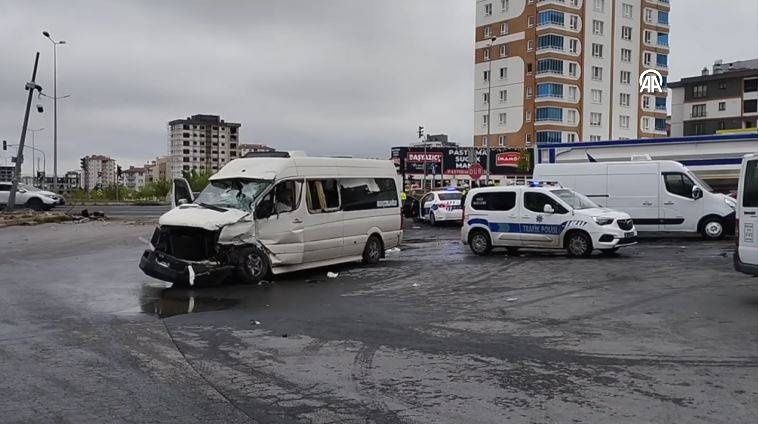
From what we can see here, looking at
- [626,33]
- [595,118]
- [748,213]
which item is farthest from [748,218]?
[626,33]

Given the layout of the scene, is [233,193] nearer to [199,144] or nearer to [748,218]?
[748,218]

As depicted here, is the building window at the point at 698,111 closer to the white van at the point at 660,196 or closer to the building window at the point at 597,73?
the building window at the point at 597,73

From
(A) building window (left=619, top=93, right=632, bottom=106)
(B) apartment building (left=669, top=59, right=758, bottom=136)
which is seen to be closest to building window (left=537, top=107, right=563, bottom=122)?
(A) building window (left=619, top=93, right=632, bottom=106)

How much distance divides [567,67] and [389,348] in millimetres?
77399

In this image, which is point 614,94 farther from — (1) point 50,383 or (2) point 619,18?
(1) point 50,383

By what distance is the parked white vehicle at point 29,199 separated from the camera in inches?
1572

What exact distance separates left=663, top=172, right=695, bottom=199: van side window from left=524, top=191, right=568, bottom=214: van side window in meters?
5.99

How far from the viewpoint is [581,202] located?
16.7m

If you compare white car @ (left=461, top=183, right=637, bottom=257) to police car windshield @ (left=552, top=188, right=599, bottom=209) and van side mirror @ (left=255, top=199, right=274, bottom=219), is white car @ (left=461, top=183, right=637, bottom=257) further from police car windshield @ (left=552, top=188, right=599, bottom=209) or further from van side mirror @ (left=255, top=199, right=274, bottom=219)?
van side mirror @ (left=255, top=199, right=274, bottom=219)

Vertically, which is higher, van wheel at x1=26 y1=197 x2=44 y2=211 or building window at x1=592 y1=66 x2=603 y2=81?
building window at x1=592 y1=66 x2=603 y2=81

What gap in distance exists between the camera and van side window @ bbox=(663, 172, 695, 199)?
20.0m

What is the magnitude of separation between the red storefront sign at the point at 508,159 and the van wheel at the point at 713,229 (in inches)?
2162

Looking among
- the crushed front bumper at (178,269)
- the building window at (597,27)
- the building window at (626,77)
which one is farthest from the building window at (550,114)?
the crushed front bumper at (178,269)

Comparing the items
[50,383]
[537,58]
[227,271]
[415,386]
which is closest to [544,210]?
[227,271]
